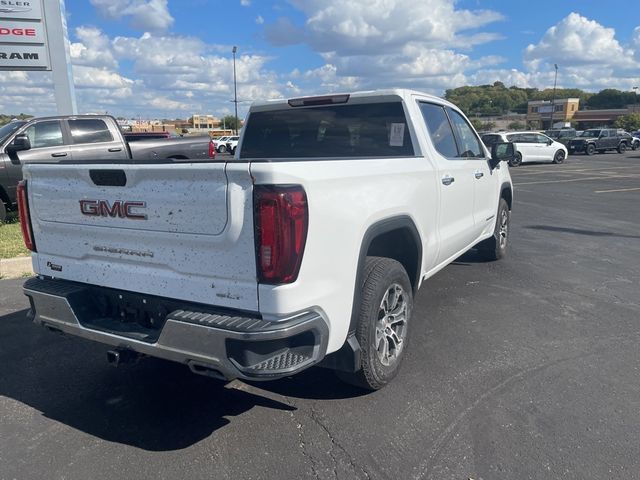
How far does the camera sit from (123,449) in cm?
294

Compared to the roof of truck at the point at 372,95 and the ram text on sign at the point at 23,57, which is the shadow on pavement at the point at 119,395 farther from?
the ram text on sign at the point at 23,57

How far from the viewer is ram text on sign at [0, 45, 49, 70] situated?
1294 cm

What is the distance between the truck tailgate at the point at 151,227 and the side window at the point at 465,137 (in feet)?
10.5

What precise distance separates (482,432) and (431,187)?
1825 millimetres

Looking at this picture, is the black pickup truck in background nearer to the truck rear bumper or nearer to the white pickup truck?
the white pickup truck

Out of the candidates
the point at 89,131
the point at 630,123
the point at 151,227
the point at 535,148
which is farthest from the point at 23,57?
the point at 630,123

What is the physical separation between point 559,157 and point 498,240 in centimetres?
2476

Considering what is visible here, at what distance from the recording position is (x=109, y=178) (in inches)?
114

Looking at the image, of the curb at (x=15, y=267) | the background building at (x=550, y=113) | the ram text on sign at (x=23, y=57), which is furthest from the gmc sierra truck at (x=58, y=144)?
the background building at (x=550, y=113)

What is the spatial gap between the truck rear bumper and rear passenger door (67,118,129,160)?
25.7ft

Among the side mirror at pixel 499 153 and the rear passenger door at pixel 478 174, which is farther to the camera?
the side mirror at pixel 499 153

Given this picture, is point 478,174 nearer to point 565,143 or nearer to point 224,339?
point 224,339

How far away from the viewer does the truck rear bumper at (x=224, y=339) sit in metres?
2.52

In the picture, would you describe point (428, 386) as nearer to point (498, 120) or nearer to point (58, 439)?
point (58, 439)
